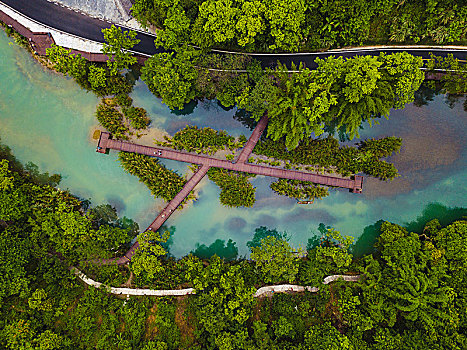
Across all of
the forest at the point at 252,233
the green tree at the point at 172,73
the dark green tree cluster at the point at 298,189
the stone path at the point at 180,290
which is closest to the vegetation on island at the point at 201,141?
the forest at the point at 252,233

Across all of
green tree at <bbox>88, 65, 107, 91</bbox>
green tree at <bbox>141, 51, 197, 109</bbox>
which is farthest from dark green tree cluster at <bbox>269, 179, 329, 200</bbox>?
green tree at <bbox>88, 65, 107, 91</bbox>

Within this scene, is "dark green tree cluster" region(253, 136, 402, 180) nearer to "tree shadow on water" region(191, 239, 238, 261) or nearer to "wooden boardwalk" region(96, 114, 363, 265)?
"wooden boardwalk" region(96, 114, 363, 265)

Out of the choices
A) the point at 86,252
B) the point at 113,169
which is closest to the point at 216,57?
the point at 113,169

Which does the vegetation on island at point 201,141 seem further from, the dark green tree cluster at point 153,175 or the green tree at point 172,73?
the green tree at point 172,73

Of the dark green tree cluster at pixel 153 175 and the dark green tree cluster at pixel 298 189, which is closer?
the dark green tree cluster at pixel 153 175

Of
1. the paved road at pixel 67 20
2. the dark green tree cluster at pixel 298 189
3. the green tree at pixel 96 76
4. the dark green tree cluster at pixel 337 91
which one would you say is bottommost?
the dark green tree cluster at pixel 298 189

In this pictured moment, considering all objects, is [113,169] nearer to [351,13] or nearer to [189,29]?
[189,29]

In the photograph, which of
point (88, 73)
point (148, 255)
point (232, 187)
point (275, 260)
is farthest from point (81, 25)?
point (275, 260)
